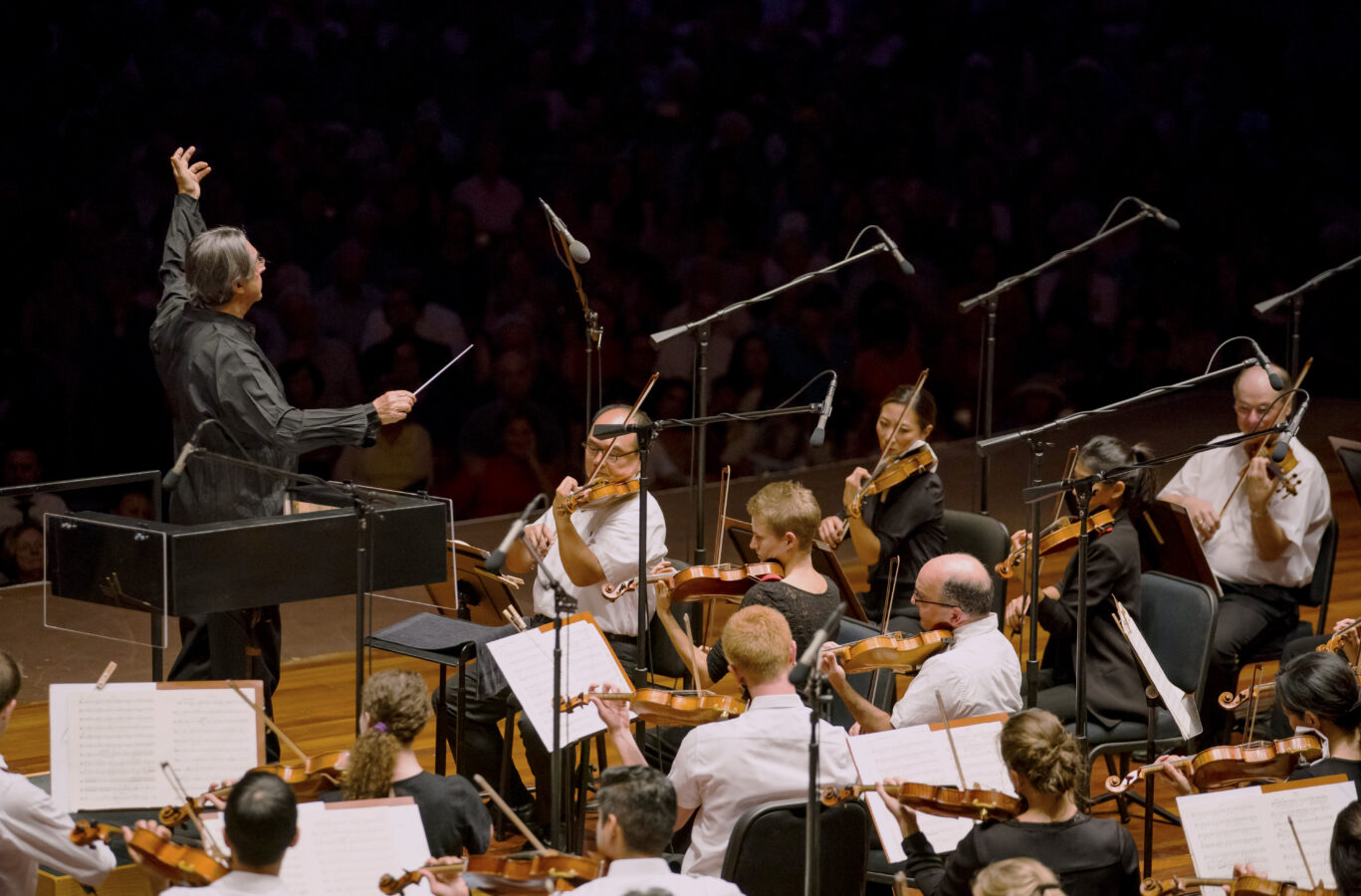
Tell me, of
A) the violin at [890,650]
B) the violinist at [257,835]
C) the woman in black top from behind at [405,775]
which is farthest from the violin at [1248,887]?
the violinist at [257,835]

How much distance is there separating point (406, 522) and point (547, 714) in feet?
2.29

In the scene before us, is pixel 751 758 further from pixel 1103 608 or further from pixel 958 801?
pixel 1103 608

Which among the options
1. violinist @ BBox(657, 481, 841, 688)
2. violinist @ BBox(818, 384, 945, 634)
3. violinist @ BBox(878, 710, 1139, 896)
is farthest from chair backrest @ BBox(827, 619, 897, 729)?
violinist @ BBox(878, 710, 1139, 896)

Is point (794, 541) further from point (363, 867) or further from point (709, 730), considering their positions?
point (363, 867)

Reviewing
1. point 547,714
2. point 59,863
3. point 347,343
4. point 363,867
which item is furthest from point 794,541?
point 347,343

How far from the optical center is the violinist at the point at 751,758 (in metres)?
3.17

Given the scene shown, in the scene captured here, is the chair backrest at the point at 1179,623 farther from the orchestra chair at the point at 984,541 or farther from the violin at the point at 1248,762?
the violin at the point at 1248,762

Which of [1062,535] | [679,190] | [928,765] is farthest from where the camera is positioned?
[679,190]

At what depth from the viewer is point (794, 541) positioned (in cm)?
405

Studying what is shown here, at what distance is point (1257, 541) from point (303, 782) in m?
3.08

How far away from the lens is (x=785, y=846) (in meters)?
3.00

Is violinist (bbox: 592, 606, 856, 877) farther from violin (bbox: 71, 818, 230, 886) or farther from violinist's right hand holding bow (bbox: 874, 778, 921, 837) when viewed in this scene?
violin (bbox: 71, 818, 230, 886)

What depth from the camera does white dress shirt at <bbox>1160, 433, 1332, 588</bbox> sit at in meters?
4.83

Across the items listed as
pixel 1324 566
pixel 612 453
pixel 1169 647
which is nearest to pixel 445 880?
pixel 612 453
